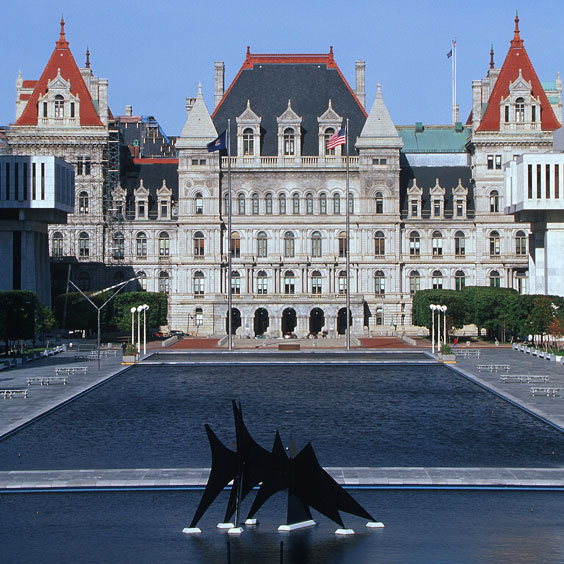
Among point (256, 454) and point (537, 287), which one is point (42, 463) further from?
point (537, 287)

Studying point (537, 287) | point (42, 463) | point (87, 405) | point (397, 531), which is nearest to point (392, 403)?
point (87, 405)

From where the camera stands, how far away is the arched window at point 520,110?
398 feet

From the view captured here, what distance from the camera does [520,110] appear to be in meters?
122

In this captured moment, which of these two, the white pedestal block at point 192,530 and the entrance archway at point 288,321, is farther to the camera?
the entrance archway at point 288,321

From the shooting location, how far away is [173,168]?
12950 centimetres

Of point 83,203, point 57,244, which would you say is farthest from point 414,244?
point 57,244

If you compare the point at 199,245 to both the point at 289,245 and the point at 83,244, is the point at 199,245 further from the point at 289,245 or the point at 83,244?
the point at 83,244

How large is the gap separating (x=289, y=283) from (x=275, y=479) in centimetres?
9029

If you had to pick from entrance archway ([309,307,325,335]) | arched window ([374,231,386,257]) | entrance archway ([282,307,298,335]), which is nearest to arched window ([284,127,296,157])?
arched window ([374,231,386,257])

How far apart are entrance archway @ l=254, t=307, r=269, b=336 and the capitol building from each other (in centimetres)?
13

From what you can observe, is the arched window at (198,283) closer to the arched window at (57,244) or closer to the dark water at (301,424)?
the arched window at (57,244)

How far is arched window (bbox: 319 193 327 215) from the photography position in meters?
121

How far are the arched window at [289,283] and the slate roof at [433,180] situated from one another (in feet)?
51.2

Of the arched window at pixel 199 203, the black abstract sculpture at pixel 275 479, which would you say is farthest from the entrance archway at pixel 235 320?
the black abstract sculpture at pixel 275 479
